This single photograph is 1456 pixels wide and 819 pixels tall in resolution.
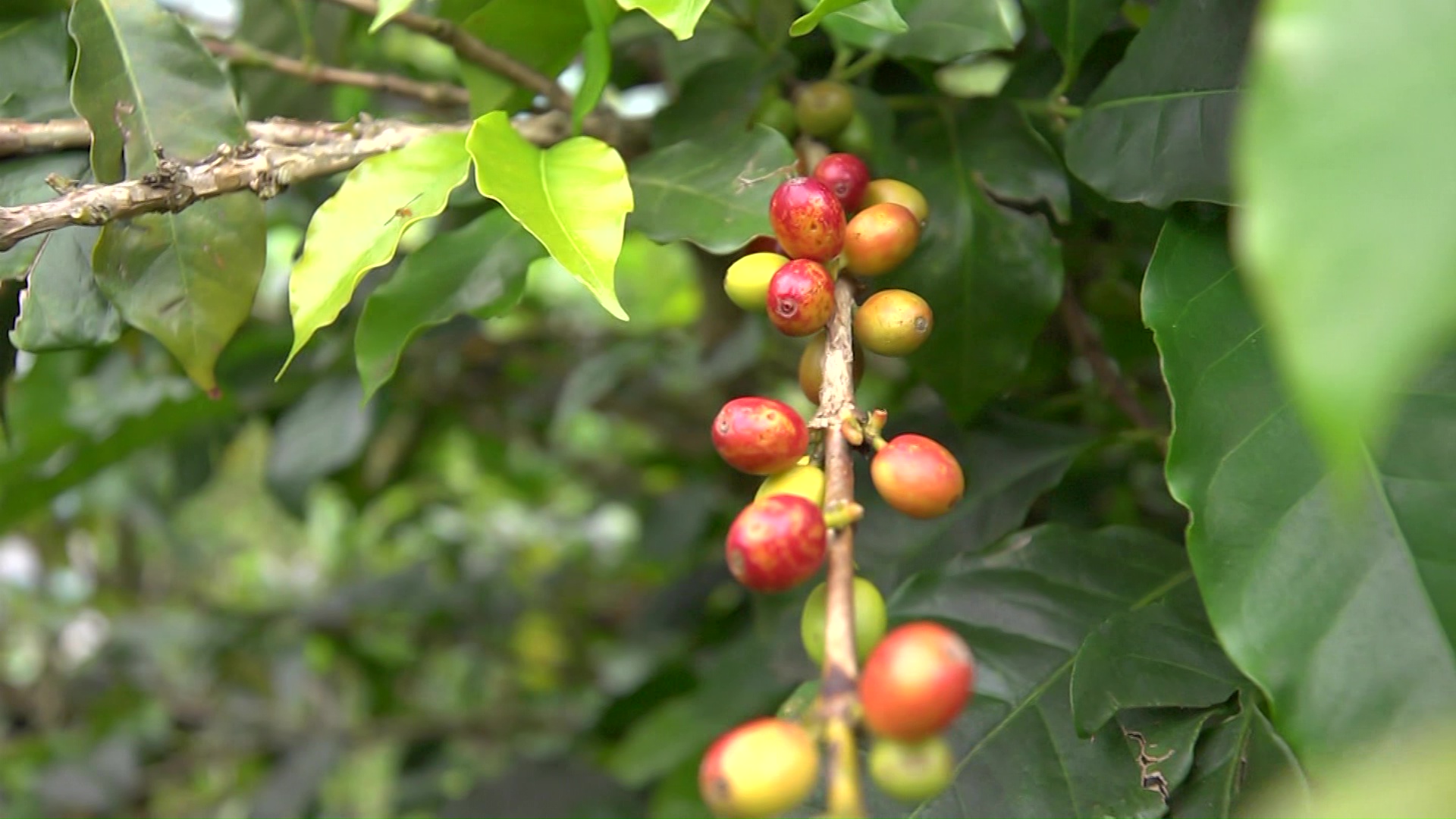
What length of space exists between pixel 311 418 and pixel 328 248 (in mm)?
777

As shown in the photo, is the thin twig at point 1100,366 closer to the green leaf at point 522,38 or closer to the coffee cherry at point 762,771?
the green leaf at point 522,38

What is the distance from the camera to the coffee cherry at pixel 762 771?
0.31m

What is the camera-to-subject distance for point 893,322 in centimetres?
49

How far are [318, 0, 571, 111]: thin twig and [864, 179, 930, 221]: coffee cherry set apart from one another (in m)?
0.23

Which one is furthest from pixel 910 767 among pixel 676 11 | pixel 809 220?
pixel 676 11

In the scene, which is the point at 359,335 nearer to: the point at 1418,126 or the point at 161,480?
the point at 1418,126

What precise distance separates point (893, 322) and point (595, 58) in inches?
10.9

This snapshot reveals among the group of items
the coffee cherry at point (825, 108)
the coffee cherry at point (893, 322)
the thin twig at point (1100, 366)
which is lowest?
the thin twig at point (1100, 366)

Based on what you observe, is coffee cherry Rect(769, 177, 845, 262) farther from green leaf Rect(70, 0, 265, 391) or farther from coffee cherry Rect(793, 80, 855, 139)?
green leaf Rect(70, 0, 265, 391)

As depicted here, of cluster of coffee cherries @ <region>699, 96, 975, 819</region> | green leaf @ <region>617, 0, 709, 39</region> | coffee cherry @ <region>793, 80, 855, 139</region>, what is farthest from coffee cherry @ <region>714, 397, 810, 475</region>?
coffee cherry @ <region>793, 80, 855, 139</region>

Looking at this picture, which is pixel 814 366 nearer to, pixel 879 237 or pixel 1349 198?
pixel 879 237

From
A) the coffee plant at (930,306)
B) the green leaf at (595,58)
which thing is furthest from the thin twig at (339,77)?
the green leaf at (595,58)

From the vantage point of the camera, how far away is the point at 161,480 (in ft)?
6.23

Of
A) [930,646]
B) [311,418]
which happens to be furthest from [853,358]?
[311,418]
